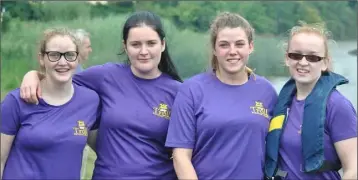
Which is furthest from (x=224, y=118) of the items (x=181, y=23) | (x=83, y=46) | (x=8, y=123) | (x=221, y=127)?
Result: (x=181, y=23)

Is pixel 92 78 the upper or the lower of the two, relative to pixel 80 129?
upper

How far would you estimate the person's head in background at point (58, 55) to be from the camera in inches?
115

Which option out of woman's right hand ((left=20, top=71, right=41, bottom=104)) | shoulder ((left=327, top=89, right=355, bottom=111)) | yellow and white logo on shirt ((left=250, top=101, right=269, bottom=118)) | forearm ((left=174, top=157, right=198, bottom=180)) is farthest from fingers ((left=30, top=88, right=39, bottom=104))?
shoulder ((left=327, top=89, right=355, bottom=111))

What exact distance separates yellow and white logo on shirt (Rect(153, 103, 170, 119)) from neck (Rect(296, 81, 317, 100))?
2.18 feet

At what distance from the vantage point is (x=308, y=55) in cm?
280

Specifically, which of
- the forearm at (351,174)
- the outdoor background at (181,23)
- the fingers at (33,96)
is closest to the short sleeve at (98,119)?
the fingers at (33,96)

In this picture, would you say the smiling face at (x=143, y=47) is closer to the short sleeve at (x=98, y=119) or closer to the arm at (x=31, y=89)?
the short sleeve at (x=98, y=119)

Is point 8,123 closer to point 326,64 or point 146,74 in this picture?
point 146,74

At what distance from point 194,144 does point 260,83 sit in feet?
1.54

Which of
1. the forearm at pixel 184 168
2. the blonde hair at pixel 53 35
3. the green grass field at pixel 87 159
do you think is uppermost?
the blonde hair at pixel 53 35

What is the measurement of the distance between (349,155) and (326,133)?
0.47ft

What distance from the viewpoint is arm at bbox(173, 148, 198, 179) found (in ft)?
9.23

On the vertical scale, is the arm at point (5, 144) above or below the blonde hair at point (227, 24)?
below

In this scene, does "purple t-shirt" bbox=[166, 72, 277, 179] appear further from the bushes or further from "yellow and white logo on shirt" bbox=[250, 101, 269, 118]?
the bushes
